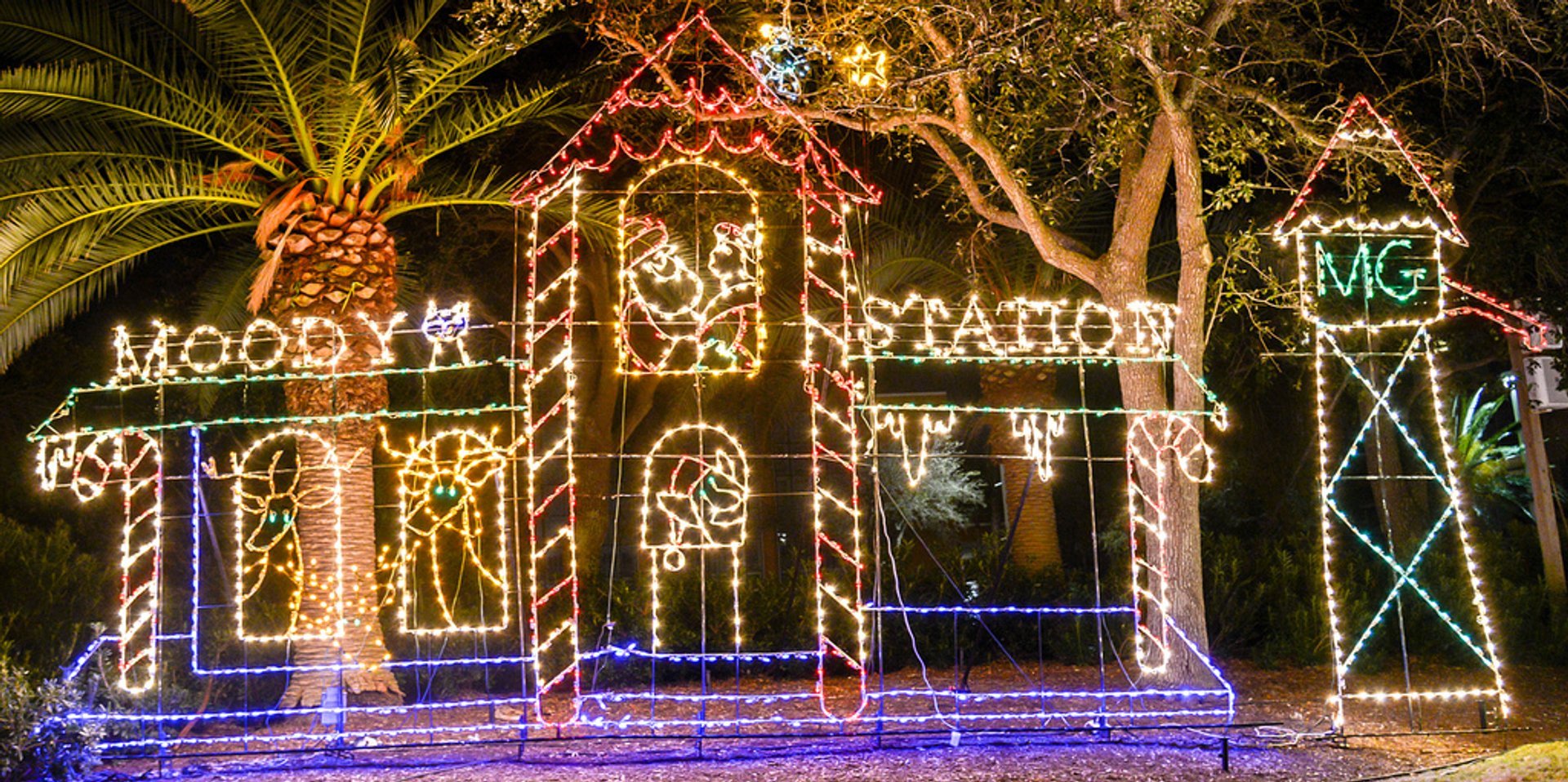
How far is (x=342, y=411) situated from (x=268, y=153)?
2.08m

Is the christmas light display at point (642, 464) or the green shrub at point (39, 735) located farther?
the christmas light display at point (642, 464)

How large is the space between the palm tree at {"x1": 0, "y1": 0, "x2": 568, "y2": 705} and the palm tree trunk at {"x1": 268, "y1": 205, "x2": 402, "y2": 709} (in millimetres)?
15

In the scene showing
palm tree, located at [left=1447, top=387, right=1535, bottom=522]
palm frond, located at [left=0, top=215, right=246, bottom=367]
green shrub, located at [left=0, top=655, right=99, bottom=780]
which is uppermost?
palm frond, located at [left=0, top=215, right=246, bottom=367]

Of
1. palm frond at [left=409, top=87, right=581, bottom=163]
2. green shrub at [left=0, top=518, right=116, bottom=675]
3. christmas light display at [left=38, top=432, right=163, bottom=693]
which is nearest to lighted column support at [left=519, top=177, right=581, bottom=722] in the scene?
palm frond at [left=409, top=87, right=581, bottom=163]

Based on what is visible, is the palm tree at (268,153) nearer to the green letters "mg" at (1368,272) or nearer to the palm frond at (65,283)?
the palm frond at (65,283)

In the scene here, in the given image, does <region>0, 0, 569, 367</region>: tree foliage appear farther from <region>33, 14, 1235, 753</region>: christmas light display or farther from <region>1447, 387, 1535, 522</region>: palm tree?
<region>1447, 387, 1535, 522</region>: palm tree

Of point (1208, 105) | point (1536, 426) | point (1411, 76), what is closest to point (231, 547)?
point (1208, 105)

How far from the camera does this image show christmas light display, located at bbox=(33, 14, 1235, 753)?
8.90 m

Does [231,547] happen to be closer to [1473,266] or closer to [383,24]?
[383,24]

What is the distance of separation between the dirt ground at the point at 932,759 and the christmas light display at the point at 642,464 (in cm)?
25

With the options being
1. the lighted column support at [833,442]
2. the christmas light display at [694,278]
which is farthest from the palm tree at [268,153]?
the lighted column support at [833,442]

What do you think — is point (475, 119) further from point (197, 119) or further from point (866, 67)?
point (866, 67)

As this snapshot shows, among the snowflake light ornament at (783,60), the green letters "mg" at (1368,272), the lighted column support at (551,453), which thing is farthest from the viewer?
the snowflake light ornament at (783,60)

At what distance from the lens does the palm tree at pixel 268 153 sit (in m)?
9.88
